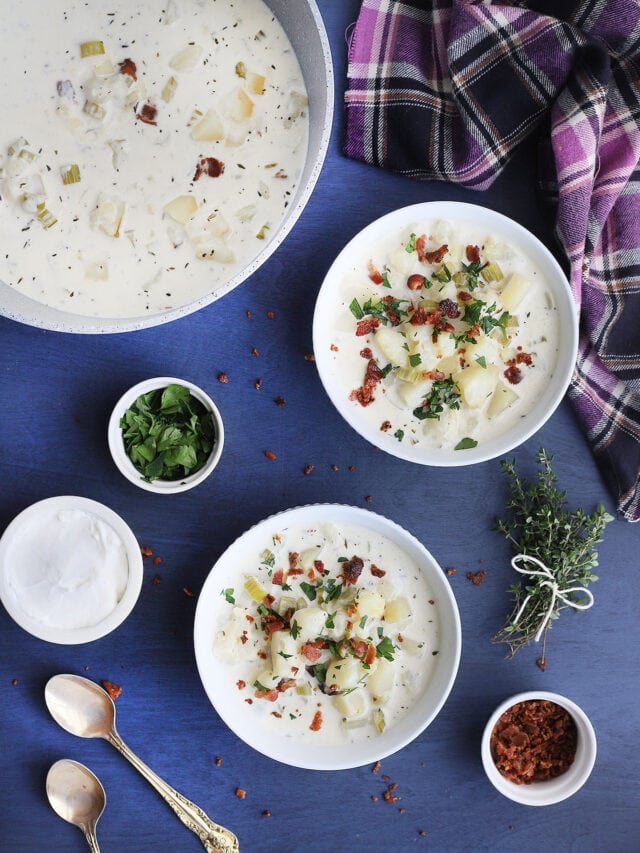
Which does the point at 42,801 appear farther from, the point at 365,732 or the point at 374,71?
the point at 374,71

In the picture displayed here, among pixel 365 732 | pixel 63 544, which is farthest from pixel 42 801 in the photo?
pixel 365 732

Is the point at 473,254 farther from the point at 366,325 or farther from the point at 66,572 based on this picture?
the point at 66,572

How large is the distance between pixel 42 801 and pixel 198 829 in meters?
0.41

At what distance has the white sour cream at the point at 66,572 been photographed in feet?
6.26

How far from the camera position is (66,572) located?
1903mm

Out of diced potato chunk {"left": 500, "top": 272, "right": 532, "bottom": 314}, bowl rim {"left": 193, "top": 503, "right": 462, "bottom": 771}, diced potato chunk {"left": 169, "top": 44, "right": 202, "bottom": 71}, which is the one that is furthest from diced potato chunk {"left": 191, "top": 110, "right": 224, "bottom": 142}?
bowl rim {"left": 193, "top": 503, "right": 462, "bottom": 771}

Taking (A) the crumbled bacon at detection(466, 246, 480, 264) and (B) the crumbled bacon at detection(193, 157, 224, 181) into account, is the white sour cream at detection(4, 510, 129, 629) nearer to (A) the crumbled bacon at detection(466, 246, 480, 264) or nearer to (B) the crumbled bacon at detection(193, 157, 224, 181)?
(B) the crumbled bacon at detection(193, 157, 224, 181)

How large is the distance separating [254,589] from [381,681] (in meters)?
0.39

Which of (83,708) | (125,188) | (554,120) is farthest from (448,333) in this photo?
(83,708)

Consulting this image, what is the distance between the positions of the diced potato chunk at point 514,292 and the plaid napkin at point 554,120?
6.3 inches

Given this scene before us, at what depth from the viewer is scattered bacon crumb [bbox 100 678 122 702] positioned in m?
2.06

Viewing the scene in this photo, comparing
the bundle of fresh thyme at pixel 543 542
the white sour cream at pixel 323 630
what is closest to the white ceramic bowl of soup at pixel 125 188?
the white sour cream at pixel 323 630

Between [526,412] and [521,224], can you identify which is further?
[521,224]

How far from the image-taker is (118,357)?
2.06 metres
